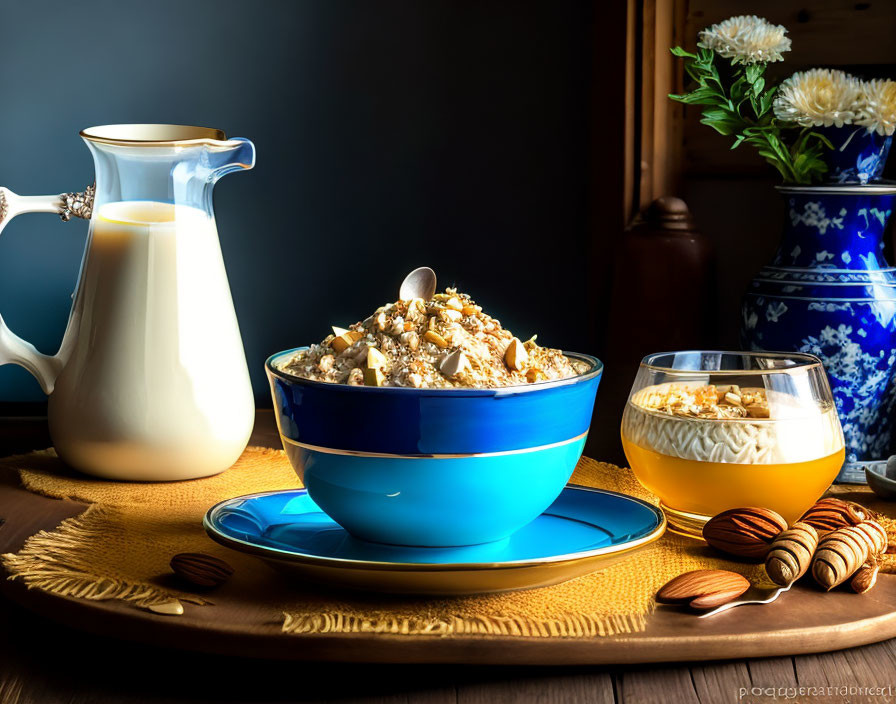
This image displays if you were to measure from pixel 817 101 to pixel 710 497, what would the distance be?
0.39 metres

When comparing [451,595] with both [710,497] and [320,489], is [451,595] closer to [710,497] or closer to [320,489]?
[320,489]

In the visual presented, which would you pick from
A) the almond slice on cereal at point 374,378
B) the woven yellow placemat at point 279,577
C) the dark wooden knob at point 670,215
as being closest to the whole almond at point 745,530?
the woven yellow placemat at point 279,577

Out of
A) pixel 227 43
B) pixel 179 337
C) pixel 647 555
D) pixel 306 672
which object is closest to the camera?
pixel 306 672

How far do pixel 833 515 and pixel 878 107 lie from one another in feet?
1.25

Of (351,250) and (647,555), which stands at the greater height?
(351,250)

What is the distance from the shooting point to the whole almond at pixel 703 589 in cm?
55

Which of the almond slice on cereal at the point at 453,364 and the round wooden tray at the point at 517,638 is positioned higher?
the almond slice on cereal at the point at 453,364

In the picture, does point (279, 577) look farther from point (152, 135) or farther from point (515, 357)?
point (152, 135)

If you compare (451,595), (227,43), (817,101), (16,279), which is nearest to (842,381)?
(817,101)

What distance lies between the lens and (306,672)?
1.72ft

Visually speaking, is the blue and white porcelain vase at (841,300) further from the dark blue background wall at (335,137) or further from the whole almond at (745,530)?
the dark blue background wall at (335,137)

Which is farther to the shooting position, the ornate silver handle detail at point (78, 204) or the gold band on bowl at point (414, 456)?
the ornate silver handle detail at point (78, 204)

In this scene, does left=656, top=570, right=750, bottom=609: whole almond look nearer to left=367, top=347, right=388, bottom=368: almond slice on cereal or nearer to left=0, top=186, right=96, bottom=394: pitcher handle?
left=367, top=347, right=388, bottom=368: almond slice on cereal

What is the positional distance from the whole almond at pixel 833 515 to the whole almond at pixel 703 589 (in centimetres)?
11
